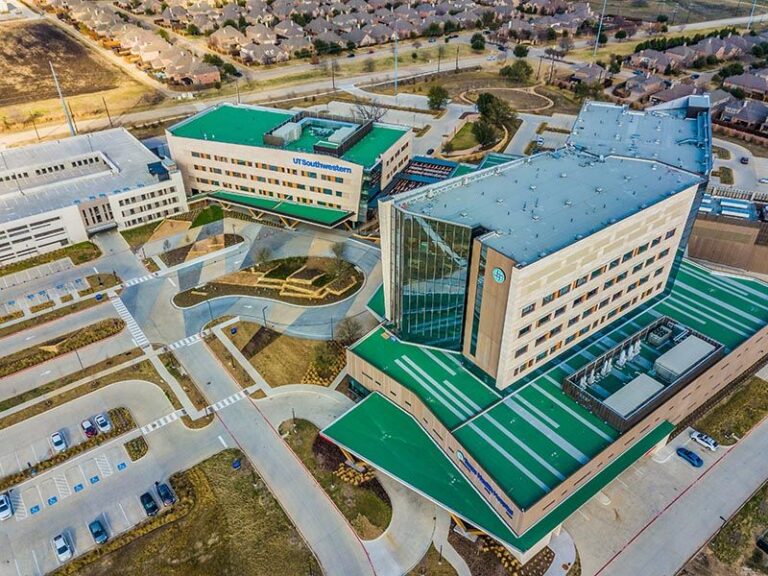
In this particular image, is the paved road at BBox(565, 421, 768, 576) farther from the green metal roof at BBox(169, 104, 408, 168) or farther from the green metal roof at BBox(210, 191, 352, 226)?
the green metal roof at BBox(169, 104, 408, 168)

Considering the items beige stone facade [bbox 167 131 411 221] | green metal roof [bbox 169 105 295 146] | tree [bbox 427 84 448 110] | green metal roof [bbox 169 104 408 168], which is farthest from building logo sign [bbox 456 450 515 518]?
tree [bbox 427 84 448 110]

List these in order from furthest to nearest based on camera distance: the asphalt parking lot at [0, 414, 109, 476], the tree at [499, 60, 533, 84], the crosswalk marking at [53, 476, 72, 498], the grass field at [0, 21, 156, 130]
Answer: the tree at [499, 60, 533, 84]
the grass field at [0, 21, 156, 130]
the asphalt parking lot at [0, 414, 109, 476]
the crosswalk marking at [53, 476, 72, 498]

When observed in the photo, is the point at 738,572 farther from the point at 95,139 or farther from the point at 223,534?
the point at 95,139

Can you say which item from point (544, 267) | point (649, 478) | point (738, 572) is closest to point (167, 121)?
point (544, 267)

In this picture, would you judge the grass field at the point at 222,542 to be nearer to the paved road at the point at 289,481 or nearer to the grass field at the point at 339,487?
the paved road at the point at 289,481

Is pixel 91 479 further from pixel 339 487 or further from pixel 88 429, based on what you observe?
pixel 339 487

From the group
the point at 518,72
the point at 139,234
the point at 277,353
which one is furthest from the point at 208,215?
the point at 518,72
